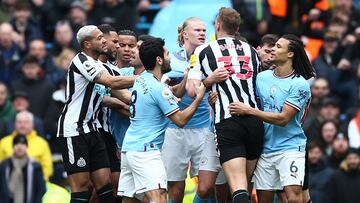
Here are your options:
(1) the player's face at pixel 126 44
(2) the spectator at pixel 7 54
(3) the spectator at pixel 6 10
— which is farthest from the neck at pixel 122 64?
(3) the spectator at pixel 6 10

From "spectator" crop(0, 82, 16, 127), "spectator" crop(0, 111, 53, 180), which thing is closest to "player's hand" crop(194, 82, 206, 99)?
"spectator" crop(0, 111, 53, 180)

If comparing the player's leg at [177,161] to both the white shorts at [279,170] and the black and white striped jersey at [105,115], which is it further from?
the white shorts at [279,170]

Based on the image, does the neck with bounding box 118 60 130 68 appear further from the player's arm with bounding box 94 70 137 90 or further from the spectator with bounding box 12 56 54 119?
the spectator with bounding box 12 56 54 119

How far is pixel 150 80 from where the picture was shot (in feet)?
50.6

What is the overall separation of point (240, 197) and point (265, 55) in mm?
2273

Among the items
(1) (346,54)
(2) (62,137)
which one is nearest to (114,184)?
(2) (62,137)

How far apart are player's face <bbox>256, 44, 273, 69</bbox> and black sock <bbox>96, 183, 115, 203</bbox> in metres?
2.55

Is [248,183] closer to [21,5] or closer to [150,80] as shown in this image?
[150,80]

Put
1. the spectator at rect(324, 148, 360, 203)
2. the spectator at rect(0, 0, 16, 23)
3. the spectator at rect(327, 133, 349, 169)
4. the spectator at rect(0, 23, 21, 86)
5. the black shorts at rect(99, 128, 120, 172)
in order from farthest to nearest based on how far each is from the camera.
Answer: the spectator at rect(0, 0, 16, 23) < the spectator at rect(0, 23, 21, 86) < the spectator at rect(327, 133, 349, 169) < the spectator at rect(324, 148, 360, 203) < the black shorts at rect(99, 128, 120, 172)

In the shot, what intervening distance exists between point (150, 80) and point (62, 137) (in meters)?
1.42

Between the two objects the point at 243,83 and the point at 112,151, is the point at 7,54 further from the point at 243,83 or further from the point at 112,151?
the point at 243,83

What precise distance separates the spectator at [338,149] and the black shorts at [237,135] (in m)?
5.96

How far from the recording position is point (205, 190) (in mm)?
16250

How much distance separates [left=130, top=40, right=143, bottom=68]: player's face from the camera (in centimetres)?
1631
